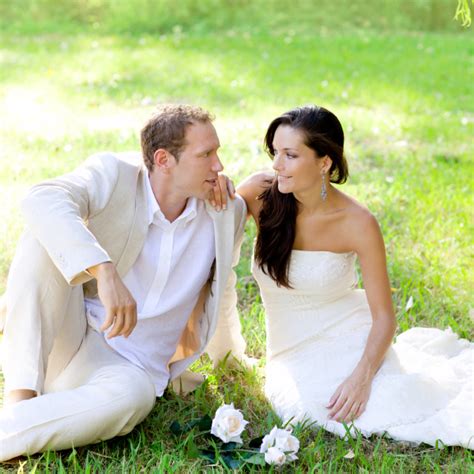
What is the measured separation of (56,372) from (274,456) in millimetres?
1004

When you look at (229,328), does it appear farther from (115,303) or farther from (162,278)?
(115,303)

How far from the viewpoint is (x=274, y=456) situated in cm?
295

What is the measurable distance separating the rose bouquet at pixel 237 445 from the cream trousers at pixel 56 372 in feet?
0.92

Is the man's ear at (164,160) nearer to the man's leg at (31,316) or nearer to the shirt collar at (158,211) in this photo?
the shirt collar at (158,211)

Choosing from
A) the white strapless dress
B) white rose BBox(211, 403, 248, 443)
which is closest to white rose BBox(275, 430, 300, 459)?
white rose BBox(211, 403, 248, 443)

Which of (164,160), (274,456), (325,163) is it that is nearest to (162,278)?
(164,160)

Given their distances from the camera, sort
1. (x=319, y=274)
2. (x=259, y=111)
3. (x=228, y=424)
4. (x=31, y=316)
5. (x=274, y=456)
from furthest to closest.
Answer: (x=259, y=111) → (x=319, y=274) → (x=31, y=316) → (x=228, y=424) → (x=274, y=456)

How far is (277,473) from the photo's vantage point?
121 inches

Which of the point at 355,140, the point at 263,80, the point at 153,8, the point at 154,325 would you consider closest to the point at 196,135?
the point at 154,325

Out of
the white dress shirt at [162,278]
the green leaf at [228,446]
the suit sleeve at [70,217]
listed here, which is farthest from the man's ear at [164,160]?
the green leaf at [228,446]

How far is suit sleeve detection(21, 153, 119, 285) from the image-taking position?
303cm

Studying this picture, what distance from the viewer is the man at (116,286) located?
3021 millimetres

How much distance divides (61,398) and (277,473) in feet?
2.67

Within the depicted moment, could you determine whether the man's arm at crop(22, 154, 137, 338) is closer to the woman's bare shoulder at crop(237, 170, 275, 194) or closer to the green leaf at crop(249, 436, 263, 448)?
the green leaf at crop(249, 436, 263, 448)
